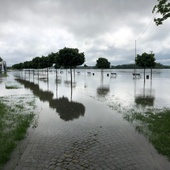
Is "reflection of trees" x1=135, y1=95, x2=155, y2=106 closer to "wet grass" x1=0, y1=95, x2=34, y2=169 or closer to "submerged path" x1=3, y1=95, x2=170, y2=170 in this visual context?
"submerged path" x1=3, y1=95, x2=170, y2=170

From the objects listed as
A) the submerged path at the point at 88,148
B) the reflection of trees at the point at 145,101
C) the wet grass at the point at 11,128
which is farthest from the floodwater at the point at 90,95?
the wet grass at the point at 11,128

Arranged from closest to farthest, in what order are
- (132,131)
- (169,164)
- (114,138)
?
(169,164) → (114,138) → (132,131)

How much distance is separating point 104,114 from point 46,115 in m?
3.10

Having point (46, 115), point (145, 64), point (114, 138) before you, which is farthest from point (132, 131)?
point (145, 64)

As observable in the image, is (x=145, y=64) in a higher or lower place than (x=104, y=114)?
higher

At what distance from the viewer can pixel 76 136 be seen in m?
6.68

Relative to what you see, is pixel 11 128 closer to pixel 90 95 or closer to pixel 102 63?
pixel 90 95

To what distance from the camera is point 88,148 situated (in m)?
5.66

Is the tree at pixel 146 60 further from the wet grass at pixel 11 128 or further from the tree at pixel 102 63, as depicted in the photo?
the wet grass at pixel 11 128

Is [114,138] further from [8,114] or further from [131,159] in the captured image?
[8,114]

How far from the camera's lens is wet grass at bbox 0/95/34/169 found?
549cm

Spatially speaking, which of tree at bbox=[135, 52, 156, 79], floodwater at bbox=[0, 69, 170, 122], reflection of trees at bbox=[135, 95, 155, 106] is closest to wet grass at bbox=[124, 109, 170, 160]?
floodwater at bbox=[0, 69, 170, 122]

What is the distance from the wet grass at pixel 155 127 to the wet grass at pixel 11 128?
14.6ft

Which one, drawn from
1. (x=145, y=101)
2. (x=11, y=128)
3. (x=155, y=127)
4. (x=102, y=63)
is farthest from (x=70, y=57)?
(x=102, y=63)
